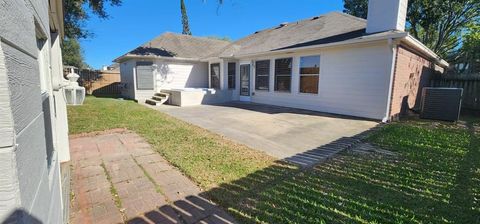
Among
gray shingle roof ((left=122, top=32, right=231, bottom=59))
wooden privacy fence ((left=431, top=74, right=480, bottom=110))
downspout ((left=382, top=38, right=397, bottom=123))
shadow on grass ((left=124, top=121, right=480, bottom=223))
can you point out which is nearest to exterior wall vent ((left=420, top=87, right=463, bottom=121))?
downspout ((left=382, top=38, right=397, bottom=123))

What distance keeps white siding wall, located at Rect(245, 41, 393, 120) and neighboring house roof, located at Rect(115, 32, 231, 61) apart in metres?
7.56

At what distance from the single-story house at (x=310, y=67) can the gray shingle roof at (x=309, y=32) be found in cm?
6

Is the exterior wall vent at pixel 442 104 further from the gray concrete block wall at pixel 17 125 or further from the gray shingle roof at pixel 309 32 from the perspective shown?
the gray concrete block wall at pixel 17 125

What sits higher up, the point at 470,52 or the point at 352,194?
the point at 470,52

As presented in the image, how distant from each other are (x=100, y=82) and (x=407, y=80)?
19.2 m

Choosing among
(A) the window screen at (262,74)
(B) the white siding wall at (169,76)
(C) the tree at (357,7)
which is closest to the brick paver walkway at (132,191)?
(A) the window screen at (262,74)

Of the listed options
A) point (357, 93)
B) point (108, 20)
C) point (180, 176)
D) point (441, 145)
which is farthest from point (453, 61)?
point (108, 20)

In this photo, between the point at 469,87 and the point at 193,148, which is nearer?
the point at 193,148

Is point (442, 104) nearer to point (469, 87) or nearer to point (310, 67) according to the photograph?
point (469, 87)

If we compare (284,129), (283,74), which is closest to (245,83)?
(283,74)

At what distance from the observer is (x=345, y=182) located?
3303 millimetres

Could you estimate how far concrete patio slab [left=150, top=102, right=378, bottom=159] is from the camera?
525 centimetres

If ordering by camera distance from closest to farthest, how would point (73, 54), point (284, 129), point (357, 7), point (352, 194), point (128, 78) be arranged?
point (352, 194) < point (284, 129) < point (128, 78) < point (357, 7) < point (73, 54)

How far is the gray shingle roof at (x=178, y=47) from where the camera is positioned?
14303mm
